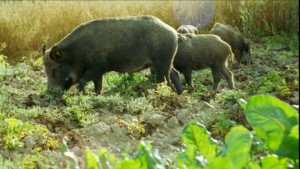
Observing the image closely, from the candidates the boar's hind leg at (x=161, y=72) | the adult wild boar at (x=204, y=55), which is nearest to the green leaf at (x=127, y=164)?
the boar's hind leg at (x=161, y=72)

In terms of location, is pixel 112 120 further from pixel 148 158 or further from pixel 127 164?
pixel 127 164

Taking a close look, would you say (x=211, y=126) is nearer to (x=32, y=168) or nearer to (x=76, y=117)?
(x=76, y=117)

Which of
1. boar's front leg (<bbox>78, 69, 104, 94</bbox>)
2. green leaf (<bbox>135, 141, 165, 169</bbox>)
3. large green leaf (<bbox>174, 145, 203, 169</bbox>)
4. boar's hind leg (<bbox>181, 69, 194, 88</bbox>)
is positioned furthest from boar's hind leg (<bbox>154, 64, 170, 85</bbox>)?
green leaf (<bbox>135, 141, 165, 169</bbox>)

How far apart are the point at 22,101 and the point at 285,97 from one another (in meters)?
3.25

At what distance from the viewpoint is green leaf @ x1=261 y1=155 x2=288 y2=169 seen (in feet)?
5.66

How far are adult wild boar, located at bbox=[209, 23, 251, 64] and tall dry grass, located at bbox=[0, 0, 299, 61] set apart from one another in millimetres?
1085

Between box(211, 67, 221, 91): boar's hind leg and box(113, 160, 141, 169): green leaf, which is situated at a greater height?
box(113, 160, 141, 169): green leaf

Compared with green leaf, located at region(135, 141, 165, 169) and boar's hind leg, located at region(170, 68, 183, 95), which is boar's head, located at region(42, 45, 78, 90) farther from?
green leaf, located at region(135, 141, 165, 169)

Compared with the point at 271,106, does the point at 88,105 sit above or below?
below

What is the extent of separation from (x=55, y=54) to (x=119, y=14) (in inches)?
208

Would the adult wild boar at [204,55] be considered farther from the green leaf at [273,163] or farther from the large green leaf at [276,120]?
the large green leaf at [276,120]

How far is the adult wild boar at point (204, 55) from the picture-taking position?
10883 mm

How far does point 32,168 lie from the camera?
5.01 metres

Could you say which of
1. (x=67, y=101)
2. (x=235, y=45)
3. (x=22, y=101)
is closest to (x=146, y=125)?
(x=67, y=101)
